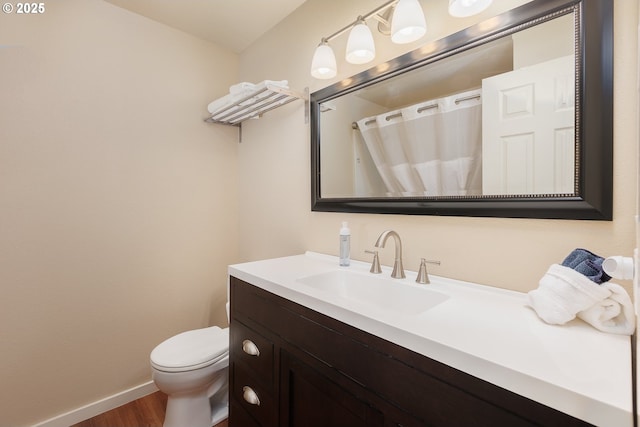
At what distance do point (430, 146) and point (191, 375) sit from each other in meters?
1.54

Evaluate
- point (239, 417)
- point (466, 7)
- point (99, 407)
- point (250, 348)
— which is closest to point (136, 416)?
point (99, 407)

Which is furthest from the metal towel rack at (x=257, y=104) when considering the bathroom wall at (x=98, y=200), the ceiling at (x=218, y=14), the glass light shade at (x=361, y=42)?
the ceiling at (x=218, y=14)

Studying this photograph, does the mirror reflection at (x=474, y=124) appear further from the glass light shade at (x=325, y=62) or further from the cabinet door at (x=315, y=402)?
the cabinet door at (x=315, y=402)

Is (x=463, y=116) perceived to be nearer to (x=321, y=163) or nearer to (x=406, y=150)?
(x=406, y=150)

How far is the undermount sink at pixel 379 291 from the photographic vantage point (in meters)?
1.03

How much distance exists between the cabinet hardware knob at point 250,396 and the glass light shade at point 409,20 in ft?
5.11

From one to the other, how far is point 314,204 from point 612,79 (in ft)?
3.97

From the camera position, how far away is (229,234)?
226 cm

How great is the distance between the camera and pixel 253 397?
1.17m

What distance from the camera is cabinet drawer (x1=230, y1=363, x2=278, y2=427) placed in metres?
1.08

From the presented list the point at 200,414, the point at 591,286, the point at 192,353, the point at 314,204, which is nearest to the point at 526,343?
the point at 591,286

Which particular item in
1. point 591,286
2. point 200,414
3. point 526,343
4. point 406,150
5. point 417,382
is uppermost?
point 406,150

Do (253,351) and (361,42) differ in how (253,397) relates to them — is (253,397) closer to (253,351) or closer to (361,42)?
(253,351)
